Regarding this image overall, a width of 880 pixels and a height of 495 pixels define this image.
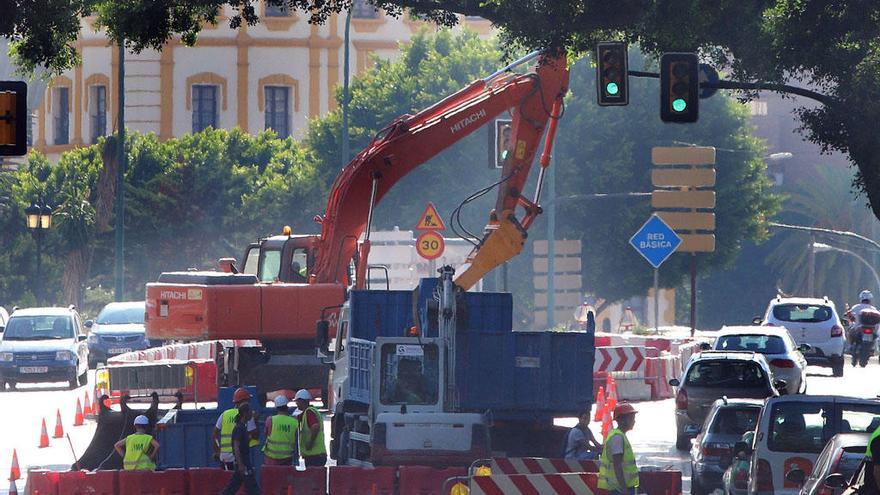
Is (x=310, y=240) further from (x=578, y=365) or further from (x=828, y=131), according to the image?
(x=578, y=365)

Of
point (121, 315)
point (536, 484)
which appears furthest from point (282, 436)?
point (121, 315)

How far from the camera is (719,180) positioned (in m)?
68.2

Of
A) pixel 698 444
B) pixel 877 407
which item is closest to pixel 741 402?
pixel 698 444

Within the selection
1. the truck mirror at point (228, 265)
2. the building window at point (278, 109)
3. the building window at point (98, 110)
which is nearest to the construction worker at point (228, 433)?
the truck mirror at point (228, 265)

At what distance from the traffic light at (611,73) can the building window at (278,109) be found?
6197cm

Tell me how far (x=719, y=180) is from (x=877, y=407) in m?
51.4

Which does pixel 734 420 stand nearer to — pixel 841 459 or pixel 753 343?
pixel 841 459

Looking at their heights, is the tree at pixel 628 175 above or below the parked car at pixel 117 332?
above

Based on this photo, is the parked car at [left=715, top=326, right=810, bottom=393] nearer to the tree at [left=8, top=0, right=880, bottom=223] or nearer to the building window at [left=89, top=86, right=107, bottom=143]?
the tree at [left=8, top=0, right=880, bottom=223]

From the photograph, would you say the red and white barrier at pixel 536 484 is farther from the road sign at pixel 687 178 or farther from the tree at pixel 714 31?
the road sign at pixel 687 178

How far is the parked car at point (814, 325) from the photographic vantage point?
3956 centimetres

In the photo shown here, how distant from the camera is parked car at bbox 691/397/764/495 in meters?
20.0

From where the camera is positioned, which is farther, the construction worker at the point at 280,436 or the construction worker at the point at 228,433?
the construction worker at the point at 280,436

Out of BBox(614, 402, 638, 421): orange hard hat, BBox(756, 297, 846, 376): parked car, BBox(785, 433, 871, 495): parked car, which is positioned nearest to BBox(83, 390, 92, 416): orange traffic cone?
BBox(756, 297, 846, 376): parked car
